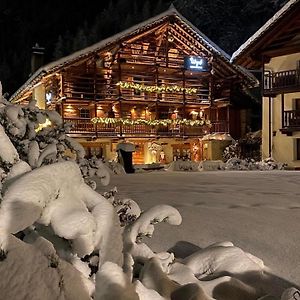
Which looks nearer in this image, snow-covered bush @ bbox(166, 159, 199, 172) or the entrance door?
snow-covered bush @ bbox(166, 159, 199, 172)

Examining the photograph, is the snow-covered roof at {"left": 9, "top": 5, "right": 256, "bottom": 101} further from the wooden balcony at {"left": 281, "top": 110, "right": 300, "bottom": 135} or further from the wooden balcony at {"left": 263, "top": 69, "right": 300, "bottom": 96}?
the wooden balcony at {"left": 281, "top": 110, "right": 300, "bottom": 135}

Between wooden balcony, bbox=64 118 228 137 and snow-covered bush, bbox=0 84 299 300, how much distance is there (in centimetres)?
2290

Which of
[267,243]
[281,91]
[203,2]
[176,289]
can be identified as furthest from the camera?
[203,2]

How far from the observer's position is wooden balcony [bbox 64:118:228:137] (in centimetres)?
2706

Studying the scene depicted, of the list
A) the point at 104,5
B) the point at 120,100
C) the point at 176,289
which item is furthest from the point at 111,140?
the point at 104,5

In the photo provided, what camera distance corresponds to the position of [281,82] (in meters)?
21.7

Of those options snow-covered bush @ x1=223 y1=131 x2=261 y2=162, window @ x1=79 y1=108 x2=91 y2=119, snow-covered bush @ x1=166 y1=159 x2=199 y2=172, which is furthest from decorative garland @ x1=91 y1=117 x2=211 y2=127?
snow-covered bush @ x1=166 y1=159 x2=199 y2=172

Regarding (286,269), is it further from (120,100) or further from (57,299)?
(120,100)

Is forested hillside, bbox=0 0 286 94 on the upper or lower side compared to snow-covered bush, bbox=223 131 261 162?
upper

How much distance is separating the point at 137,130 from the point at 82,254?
25.5m

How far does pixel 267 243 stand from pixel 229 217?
0.92 meters

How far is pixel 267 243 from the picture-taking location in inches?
163

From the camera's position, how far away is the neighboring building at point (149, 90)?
27516 millimetres

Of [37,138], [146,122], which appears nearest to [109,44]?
[146,122]
